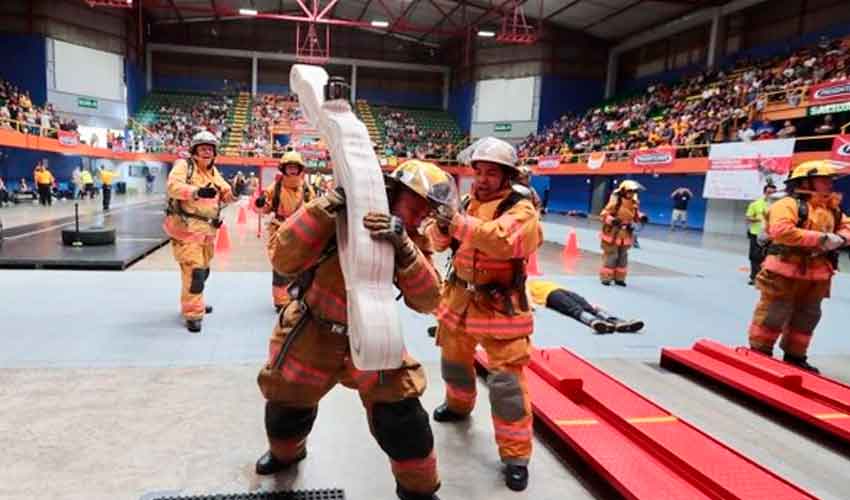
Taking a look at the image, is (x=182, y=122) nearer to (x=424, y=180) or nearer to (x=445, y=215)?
(x=445, y=215)

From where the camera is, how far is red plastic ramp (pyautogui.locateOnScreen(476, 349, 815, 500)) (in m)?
2.62

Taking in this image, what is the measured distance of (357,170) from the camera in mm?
2045

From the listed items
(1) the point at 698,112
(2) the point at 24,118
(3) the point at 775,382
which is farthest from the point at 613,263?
(2) the point at 24,118

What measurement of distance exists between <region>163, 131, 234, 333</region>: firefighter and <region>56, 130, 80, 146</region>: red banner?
20.4 meters

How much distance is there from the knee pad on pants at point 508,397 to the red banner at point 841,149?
42.3 ft

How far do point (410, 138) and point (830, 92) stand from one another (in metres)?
24.7

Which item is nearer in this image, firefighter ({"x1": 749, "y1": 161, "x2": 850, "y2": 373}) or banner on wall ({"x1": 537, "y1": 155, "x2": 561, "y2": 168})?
firefighter ({"x1": 749, "y1": 161, "x2": 850, "y2": 373})

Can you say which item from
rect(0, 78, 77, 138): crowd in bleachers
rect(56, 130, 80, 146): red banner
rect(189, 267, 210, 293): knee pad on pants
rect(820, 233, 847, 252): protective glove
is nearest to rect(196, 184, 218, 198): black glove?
rect(189, 267, 210, 293): knee pad on pants

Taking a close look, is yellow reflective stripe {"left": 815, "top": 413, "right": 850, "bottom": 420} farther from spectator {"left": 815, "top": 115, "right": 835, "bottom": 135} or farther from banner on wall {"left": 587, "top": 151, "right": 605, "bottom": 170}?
banner on wall {"left": 587, "top": 151, "right": 605, "bottom": 170}

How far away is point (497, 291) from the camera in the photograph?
3014mm

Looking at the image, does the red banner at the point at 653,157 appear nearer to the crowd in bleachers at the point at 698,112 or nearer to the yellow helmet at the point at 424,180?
the crowd in bleachers at the point at 698,112

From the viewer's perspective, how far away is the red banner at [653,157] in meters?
18.4

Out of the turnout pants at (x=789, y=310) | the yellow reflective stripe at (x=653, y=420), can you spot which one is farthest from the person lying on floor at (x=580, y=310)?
the yellow reflective stripe at (x=653, y=420)

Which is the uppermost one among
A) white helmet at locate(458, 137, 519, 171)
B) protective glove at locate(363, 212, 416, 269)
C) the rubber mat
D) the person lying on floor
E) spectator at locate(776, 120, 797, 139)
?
spectator at locate(776, 120, 797, 139)
